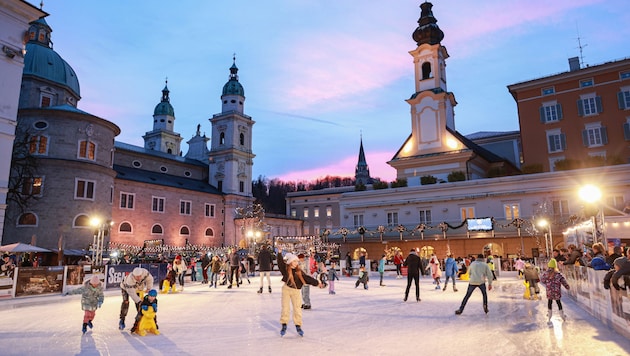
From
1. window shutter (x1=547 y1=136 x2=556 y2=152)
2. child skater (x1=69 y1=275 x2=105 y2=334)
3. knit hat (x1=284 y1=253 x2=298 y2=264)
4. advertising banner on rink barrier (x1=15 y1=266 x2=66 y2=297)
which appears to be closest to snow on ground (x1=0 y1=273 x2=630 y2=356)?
child skater (x1=69 y1=275 x2=105 y2=334)

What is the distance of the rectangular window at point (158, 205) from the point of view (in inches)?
1898

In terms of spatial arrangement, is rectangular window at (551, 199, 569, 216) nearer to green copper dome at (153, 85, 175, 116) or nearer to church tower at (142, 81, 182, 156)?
church tower at (142, 81, 182, 156)

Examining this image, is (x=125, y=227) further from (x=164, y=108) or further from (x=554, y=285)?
(x=554, y=285)

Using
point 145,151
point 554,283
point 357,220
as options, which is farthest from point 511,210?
point 145,151

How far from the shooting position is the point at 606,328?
8148mm

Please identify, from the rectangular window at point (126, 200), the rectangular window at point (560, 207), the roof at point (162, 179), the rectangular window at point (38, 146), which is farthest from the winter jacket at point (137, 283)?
the roof at point (162, 179)

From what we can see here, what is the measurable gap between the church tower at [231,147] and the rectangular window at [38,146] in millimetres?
25896

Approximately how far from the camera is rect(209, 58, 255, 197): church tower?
60.1 meters

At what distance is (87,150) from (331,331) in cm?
3764

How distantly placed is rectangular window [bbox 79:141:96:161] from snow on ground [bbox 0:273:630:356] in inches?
1136

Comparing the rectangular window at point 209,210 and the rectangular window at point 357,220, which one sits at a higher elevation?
the rectangular window at point 209,210

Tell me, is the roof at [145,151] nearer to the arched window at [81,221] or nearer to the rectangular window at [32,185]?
the rectangular window at [32,185]

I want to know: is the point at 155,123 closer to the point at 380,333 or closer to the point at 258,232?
the point at 258,232

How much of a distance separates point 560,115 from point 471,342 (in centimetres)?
3554
